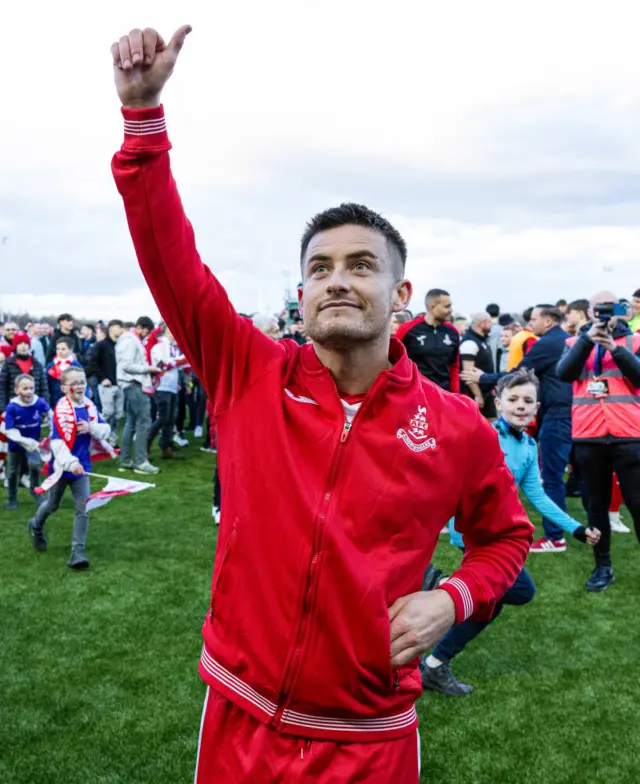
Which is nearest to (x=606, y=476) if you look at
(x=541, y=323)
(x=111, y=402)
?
(x=541, y=323)

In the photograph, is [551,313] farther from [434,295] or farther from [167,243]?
[167,243]

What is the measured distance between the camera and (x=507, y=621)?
17.7 feet

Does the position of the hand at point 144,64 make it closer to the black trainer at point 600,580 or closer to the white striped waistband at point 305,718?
the white striped waistband at point 305,718

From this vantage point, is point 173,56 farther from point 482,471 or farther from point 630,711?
point 630,711

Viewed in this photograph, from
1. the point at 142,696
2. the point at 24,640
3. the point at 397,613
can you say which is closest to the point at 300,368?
the point at 397,613

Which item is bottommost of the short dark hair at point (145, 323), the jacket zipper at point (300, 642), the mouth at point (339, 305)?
the jacket zipper at point (300, 642)

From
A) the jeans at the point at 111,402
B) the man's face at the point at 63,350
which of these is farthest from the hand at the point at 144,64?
the jeans at the point at 111,402

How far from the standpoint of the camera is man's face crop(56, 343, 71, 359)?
33.5 feet

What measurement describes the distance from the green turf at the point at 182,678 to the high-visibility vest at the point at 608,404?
54.7 inches

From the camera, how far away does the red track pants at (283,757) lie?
6.05 feet

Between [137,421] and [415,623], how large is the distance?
9.73 m

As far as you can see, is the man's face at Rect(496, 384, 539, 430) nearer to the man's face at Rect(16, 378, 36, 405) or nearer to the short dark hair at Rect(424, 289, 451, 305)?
the short dark hair at Rect(424, 289, 451, 305)

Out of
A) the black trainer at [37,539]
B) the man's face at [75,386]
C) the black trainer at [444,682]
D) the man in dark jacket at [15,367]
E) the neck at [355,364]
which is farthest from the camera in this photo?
the man in dark jacket at [15,367]

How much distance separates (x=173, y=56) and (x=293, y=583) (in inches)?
52.2
